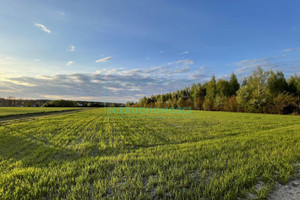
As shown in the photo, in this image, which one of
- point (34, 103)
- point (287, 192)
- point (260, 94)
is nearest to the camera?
point (287, 192)

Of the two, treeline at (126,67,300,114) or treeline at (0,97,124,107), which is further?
treeline at (0,97,124,107)

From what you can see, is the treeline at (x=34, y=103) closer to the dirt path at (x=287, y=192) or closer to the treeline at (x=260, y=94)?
the treeline at (x=260, y=94)

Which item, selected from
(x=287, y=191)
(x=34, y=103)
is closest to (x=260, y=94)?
(x=287, y=191)

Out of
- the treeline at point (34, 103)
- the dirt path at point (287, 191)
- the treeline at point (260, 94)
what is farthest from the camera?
the treeline at point (34, 103)

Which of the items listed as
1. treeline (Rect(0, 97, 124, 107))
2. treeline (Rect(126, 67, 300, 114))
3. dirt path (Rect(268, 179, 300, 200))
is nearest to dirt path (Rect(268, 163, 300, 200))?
dirt path (Rect(268, 179, 300, 200))

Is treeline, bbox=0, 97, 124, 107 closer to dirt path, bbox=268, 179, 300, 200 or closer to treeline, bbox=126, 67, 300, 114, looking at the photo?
treeline, bbox=126, 67, 300, 114

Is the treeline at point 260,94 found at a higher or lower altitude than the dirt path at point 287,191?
higher

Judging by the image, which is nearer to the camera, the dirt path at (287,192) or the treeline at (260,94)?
the dirt path at (287,192)

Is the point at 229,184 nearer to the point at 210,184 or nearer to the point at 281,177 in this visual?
the point at 210,184

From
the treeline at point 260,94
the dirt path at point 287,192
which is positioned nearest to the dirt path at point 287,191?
the dirt path at point 287,192

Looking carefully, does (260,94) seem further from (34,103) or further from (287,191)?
(34,103)

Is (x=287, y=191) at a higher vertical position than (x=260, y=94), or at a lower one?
lower

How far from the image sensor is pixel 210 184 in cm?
311

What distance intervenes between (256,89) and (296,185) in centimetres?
4528
